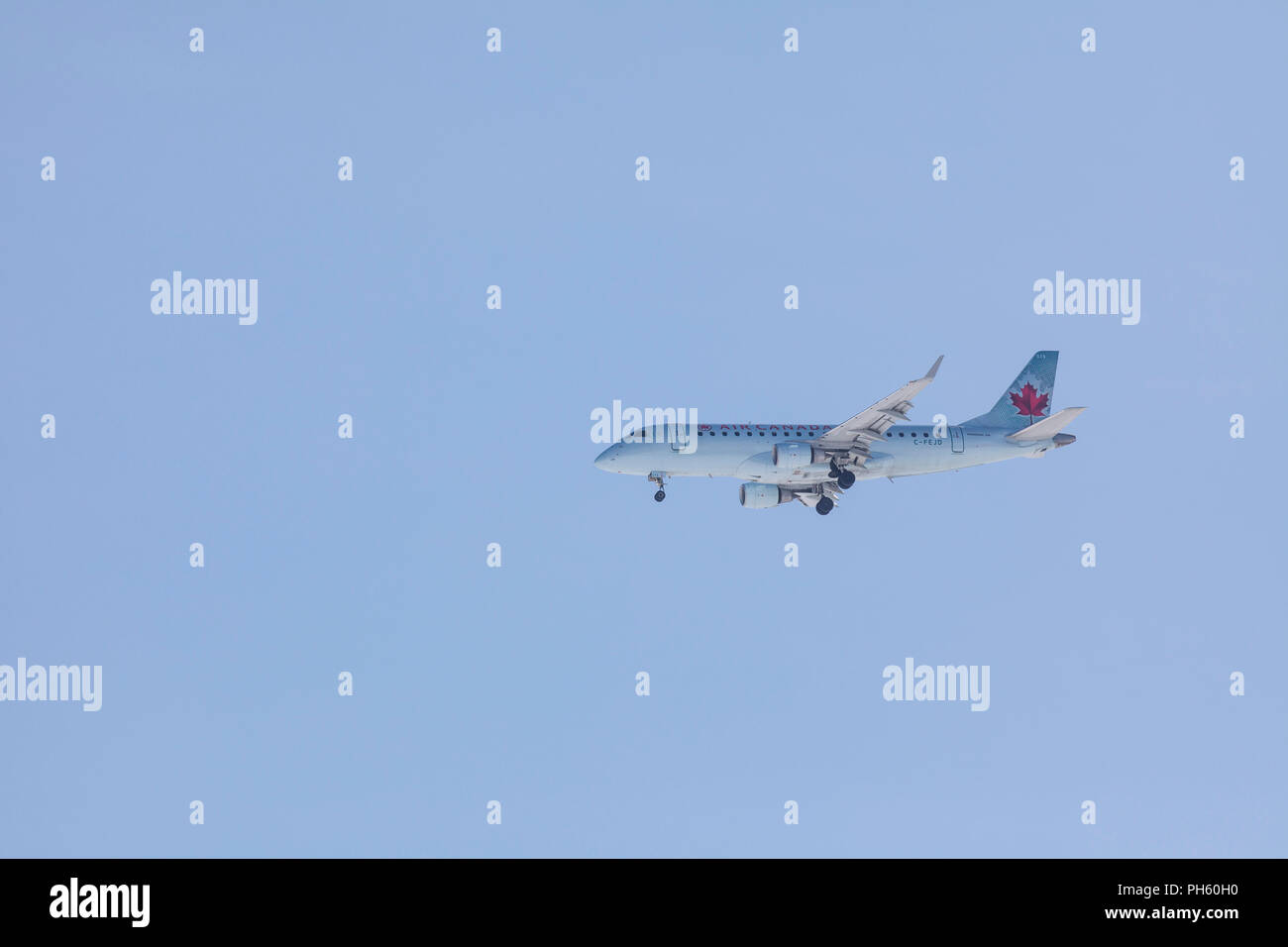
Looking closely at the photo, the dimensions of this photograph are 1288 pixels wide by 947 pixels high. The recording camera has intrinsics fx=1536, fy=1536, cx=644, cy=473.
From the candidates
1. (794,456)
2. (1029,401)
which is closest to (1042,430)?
(1029,401)

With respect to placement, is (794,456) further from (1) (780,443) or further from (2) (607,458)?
(2) (607,458)

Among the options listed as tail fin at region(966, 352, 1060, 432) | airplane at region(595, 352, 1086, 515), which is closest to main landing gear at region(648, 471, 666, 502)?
airplane at region(595, 352, 1086, 515)

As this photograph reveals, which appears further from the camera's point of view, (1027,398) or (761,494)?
(1027,398)

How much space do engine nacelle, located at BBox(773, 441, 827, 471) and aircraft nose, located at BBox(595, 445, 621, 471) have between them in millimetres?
8118

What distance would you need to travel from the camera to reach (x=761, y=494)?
267ft

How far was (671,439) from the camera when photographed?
75.8 metres

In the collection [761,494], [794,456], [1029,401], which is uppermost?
[1029,401]

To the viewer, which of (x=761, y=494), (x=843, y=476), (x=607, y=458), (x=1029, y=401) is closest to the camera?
→ (x=607, y=458)

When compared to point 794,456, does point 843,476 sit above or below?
below

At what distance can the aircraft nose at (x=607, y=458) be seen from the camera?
76.1 meters

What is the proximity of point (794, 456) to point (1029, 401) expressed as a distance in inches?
665

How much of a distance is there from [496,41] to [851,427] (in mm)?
25670
